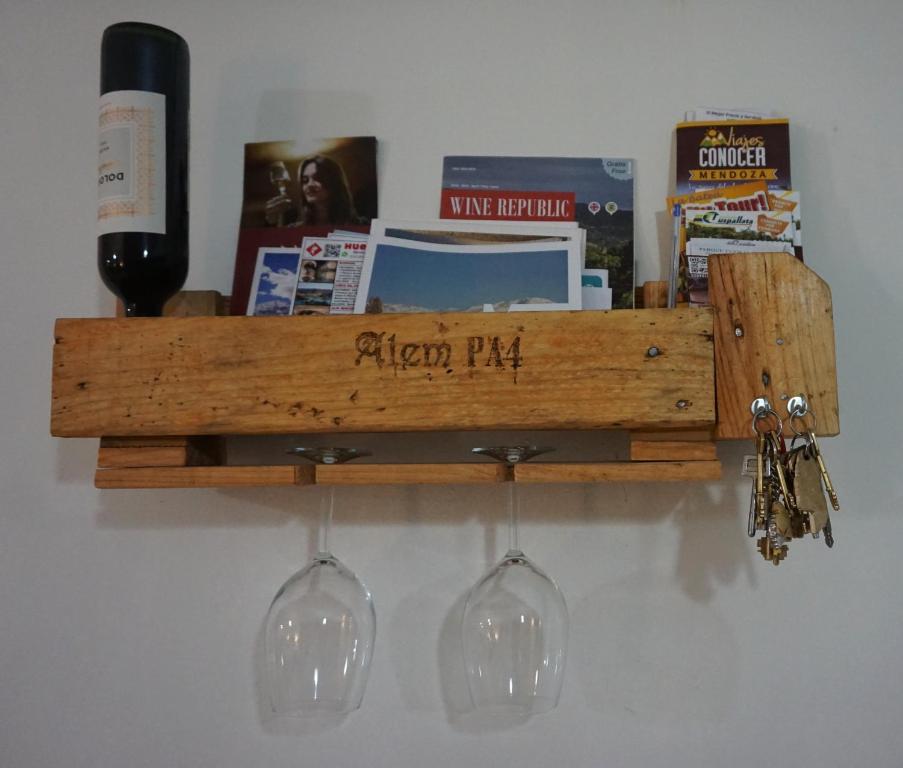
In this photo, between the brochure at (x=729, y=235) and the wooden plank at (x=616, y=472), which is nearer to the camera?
the wooden plank at (x=616, y=472)

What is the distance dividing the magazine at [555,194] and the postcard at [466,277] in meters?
0.08

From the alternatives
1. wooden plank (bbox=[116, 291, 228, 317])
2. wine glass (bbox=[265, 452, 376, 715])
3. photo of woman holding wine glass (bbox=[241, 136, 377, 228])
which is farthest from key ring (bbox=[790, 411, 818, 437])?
wooden plank (bbox=[116, 291, 228, 317])

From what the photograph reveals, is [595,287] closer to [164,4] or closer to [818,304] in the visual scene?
[818,304]

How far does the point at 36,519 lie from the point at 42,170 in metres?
0.44

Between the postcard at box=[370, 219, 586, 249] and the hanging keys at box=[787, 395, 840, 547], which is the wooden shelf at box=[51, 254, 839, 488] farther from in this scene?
the postcard at box=[370, 219, 586, 249]

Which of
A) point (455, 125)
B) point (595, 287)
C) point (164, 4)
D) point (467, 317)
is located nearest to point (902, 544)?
point (595, 287)

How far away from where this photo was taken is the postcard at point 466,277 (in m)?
1.07

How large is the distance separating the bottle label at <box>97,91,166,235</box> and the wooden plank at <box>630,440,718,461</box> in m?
0.55

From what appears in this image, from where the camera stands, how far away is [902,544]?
3.69 ft

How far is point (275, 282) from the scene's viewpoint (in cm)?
115

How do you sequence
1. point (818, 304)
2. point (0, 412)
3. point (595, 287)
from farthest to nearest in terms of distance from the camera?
point (0, 412)
point (595, 287)
point (818, 304)

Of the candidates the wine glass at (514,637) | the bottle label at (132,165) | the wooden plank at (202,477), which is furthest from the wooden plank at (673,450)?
the bottle label at (132,165)

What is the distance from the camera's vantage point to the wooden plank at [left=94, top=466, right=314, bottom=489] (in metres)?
0.99

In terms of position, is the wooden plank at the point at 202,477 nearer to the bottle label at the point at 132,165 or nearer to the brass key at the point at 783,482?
the bottle label at the point at 132,165
